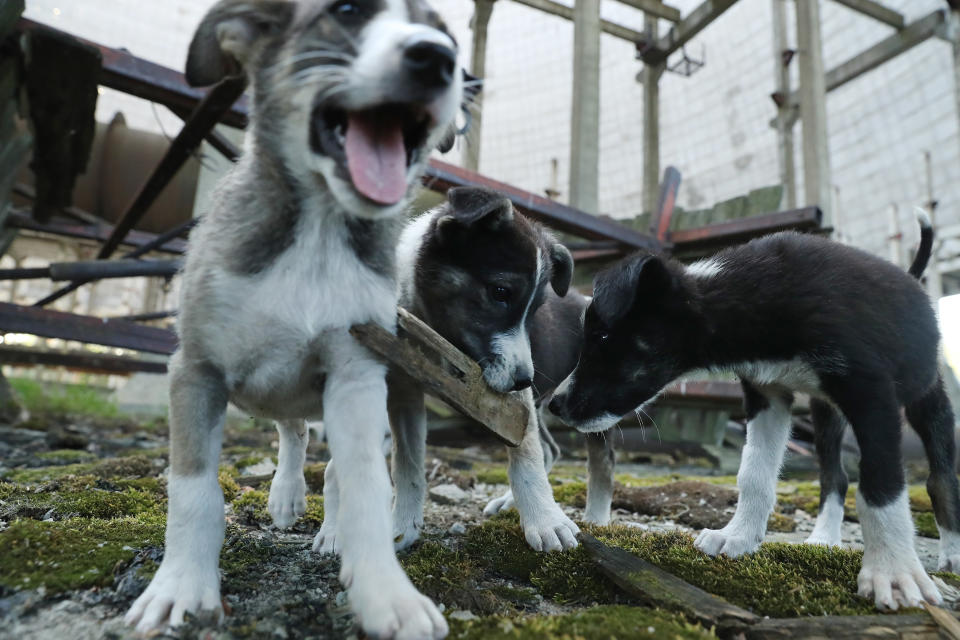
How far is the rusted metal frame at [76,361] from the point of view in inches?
394

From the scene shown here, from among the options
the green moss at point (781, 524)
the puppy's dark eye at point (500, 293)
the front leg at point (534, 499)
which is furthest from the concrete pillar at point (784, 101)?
the front leg at point (534, 499)

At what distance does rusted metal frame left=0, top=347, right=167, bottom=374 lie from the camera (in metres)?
10.0

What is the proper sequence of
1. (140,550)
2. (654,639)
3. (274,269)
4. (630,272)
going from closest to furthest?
1. (654,639)
2. (274,269)
3. (140,550)
4. (630,272)

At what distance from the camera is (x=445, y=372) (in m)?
2.56

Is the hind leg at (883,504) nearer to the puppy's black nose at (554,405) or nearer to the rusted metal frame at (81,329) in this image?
the puppy's black nose at (554,405)

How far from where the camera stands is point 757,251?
10.7 feet

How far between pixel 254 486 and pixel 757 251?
10.9 feet

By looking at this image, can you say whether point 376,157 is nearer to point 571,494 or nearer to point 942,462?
point 942,462

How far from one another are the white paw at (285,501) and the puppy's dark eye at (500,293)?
131cm

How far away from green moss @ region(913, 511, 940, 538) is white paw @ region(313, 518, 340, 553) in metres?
3.68

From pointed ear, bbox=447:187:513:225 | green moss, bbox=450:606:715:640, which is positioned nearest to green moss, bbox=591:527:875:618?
green moss, bbox=450:606:715:640

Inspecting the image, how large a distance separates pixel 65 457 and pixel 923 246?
6227 mm

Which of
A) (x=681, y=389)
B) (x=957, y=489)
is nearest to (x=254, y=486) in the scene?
(x=957, y=489)

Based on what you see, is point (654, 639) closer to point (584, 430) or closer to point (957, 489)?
point (584, 430)
